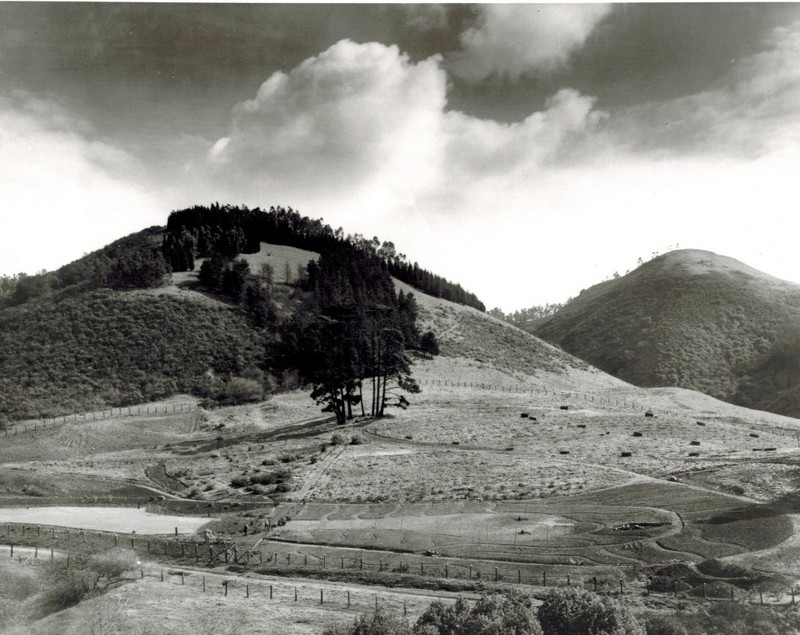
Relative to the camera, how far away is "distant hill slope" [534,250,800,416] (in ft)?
426

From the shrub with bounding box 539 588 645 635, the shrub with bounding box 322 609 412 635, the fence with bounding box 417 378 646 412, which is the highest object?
the fence with bounding box 417 378 646 412

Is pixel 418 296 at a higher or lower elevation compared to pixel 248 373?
higher

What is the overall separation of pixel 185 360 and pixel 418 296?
69389 mm

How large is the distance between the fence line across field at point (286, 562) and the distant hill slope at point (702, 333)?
101508 millimetres

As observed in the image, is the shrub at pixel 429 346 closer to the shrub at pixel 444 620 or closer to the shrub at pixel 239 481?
the shrub at pixel 239 481

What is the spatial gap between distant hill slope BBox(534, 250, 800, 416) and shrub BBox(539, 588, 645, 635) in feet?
359

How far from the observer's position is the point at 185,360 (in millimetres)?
92875

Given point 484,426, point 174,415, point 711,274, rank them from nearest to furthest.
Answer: point 484,426, point 174,415, point 711,274

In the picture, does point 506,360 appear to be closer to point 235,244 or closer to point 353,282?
point 353,282

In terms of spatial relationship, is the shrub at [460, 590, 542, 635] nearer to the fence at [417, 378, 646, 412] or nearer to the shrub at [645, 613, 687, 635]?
the shrub at [645, 613, 687, 635]

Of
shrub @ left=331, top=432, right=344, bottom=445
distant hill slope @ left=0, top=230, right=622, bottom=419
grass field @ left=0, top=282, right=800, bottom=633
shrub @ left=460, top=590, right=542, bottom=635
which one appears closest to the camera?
shrub @ left=460, top=590, right=542, bottom=635

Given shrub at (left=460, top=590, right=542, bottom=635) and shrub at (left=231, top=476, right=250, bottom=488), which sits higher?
shrub at (left=460, top=590, right=542, bottom=635)

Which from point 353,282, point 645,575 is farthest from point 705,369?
point 645,575

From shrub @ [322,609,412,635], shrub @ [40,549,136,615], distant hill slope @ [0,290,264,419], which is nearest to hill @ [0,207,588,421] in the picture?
distant hill slope @ [0,290,264,419]
